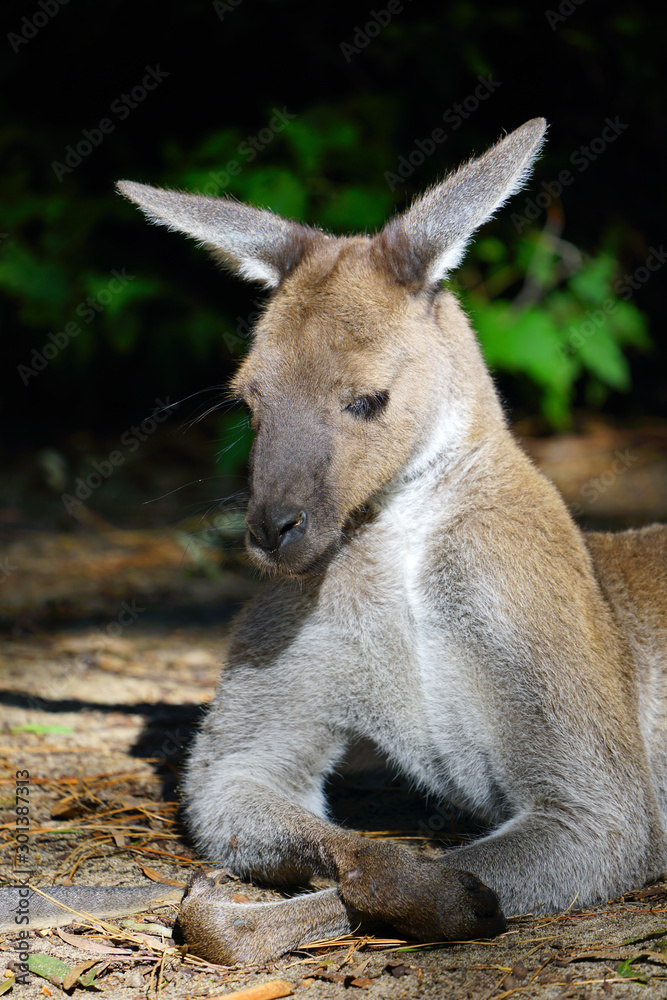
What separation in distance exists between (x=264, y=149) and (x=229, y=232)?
467 cm

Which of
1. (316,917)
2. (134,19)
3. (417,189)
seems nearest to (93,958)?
(316,917)

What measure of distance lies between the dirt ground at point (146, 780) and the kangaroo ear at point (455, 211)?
1.11 m

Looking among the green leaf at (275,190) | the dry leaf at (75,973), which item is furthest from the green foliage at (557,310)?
the dry leaf at (75,973)

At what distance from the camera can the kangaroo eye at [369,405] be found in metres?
2.85

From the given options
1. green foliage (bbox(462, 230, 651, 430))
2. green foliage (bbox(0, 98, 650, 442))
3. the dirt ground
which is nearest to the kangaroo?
the dirt ground

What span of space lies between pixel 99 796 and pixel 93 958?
1080mm

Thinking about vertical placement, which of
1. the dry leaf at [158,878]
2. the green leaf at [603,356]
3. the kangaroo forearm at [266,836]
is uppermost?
the green leaf at [603,356]

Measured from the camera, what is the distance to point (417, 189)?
7.84m

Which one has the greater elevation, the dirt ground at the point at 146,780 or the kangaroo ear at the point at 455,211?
the kangaroo ear at the point at 455,211

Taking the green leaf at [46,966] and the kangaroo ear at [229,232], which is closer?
the green leaf at [46,966]

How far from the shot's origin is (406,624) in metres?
3.01

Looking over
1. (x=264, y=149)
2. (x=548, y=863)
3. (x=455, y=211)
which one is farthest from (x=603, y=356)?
(x=548, y=863)

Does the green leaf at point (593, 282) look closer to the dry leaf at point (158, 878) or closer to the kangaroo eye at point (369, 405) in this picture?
the kangaroo eye at point (369, 405)

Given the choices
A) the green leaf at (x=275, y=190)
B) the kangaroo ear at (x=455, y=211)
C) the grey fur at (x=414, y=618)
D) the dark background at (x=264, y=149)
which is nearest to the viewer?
the grey fur at (x=414, y=618)
